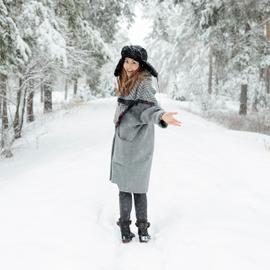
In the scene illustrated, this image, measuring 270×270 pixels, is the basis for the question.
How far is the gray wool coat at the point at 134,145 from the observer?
14.3 ft

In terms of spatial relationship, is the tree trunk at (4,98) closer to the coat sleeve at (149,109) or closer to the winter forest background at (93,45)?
the winter forest background at (93,45)

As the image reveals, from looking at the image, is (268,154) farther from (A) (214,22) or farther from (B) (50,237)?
(A) (214,22)

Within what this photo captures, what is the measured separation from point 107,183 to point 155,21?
18531 mm

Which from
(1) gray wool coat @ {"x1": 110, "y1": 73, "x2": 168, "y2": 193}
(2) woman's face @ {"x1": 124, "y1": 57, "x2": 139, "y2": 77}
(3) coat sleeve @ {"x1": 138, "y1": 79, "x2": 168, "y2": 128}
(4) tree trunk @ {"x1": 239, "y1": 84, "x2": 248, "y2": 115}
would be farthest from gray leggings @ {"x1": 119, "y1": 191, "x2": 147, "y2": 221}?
(4) tree trunk @ {"x1": 239, "y1": 84, "x2": 248, "y2": 115}

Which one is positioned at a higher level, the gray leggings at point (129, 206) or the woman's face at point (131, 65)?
the woman's face at point (131, 65)

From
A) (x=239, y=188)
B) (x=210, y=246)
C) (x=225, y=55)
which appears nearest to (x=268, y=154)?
(x=239, y=188)

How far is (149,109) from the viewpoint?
4227 mm

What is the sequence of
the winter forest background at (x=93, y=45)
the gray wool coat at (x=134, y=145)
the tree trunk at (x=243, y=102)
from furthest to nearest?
the tree trunk at (x=243, y=102) → the winter forest background at (x=93, y=45) → the gray wool coat at (x=134, y=145)

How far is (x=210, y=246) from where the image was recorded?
4.24 meters

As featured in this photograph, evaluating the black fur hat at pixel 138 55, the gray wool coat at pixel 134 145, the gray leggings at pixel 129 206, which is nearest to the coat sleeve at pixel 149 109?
the gray wool coat at pixel 134 145

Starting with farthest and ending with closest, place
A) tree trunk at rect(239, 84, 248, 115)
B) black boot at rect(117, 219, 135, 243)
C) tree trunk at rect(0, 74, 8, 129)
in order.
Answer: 1. tree trunk at rect(239, 84, 248, 115)
2. tree trunk at rect(0, 74, 8, 129)
3. black boot at rect(117, 219, 135, 243)

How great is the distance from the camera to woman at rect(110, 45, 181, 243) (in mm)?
4379

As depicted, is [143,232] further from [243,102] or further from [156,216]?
[243,102]

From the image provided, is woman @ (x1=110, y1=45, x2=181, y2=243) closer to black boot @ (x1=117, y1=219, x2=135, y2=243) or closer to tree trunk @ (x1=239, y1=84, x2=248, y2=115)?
black boot @ (x1=117, y1=219, x2=135, y2=243)
